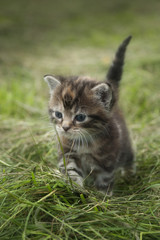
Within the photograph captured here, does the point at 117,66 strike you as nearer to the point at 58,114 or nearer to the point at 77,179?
the point at 58,114

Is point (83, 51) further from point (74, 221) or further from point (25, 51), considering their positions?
point (74, 221)

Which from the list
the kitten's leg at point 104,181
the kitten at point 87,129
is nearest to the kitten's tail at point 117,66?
the kitten at point 87,129

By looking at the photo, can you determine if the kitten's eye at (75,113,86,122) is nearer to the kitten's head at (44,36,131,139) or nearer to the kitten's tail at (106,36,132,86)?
the kitten's head at (44,36,131,139)

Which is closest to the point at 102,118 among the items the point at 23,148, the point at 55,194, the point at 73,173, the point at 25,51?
the point at 73,173

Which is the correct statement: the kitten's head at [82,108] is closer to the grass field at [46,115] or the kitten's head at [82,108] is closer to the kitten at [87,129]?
the kitten at [87,129]

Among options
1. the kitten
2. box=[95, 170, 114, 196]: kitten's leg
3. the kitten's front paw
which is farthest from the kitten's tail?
the kitten's front paw

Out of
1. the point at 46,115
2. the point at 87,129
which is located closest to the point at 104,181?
the point at 87,129
